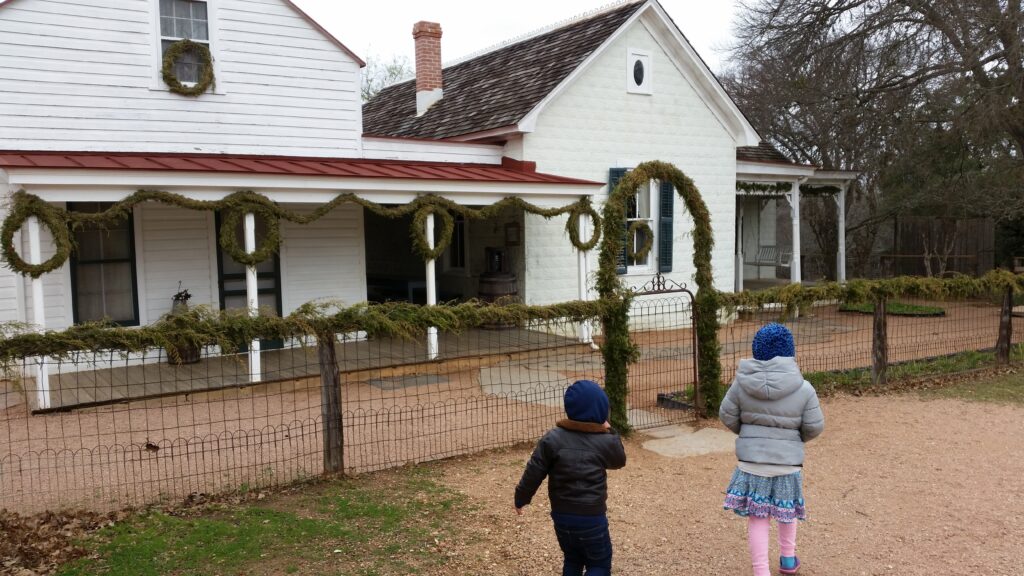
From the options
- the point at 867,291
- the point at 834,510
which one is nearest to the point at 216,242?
the point at 867,291

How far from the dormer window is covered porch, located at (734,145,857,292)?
11271 millimetres

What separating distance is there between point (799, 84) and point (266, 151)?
1508 cm

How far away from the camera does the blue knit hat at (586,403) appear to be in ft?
13.1

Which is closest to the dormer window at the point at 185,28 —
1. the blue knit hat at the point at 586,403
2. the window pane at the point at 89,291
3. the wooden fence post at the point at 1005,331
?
the window pane at the point at 89,291

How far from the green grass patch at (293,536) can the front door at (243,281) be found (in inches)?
259

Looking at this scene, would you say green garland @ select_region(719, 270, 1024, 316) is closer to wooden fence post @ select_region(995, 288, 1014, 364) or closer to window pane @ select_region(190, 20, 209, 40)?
wooden fence post @ select_region(995, 288, 1014, 364)

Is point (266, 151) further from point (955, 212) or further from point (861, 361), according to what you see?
point (955, 212)

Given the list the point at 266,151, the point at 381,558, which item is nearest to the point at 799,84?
the point at 266,151

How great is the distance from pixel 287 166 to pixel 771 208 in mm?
16312

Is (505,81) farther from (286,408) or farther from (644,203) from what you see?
(286,408)

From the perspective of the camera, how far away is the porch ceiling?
951 centimetres

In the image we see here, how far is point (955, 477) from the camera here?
6816mm

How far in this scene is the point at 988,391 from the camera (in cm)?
1034

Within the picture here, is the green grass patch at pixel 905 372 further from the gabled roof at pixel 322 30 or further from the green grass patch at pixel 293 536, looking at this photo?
the gabled roof at pixel 322 30
